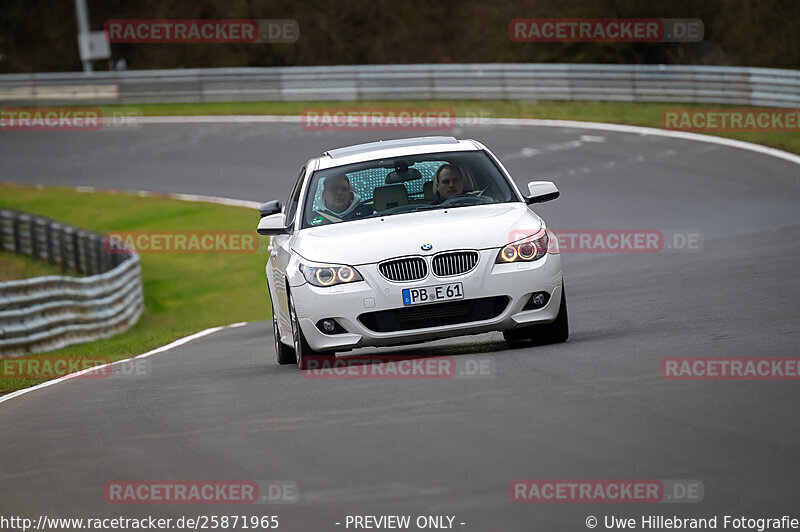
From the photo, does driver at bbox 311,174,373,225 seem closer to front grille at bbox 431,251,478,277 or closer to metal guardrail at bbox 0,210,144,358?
front grille at bbox 431,251,478,277

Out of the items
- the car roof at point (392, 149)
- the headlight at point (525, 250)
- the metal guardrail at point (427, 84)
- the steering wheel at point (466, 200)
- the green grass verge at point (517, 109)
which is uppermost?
the car roof at point (392, 149)

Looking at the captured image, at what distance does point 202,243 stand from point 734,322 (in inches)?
762

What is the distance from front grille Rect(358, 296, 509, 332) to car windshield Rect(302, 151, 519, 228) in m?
1.16

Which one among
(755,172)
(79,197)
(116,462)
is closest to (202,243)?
(79,197)

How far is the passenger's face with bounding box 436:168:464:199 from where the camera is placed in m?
11.0

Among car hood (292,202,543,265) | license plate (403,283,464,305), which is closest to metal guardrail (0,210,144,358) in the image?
car hood (292,202,543,265)

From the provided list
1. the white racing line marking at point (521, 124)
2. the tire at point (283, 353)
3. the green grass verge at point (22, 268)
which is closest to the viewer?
the tire at point (283, 353)

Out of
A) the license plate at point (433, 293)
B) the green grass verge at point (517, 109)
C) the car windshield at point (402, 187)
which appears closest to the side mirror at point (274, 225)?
the car windshield at point (402, 187)

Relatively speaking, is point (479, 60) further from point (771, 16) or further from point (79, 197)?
point (79, 197)

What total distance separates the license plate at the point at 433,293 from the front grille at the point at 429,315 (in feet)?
0.17

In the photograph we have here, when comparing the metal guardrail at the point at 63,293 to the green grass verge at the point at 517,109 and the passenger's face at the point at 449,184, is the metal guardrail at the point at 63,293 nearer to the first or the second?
the passenger's face at the point at 449,184

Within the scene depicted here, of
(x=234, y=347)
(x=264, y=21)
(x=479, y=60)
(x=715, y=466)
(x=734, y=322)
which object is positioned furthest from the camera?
(x=264, y=21)

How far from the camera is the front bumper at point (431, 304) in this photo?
9883 millimetres

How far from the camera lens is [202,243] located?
29.0m
